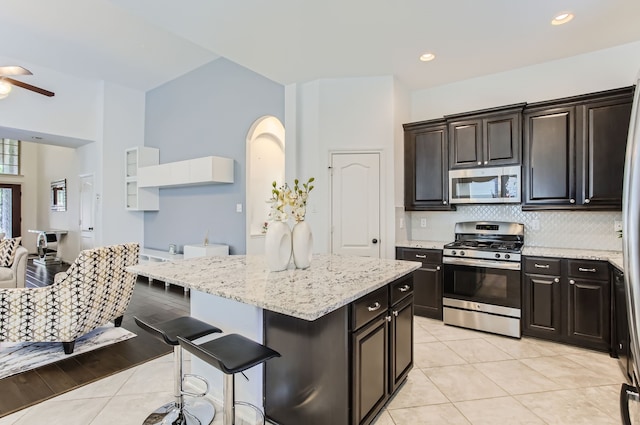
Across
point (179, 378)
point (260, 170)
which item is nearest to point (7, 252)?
point (260, 170)

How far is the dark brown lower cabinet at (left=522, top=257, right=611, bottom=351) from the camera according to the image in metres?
2.92

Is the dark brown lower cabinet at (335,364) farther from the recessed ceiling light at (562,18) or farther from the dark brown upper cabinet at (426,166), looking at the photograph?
the recessed ceiling light at (562,18)

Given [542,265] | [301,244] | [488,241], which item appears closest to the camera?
[301,244]

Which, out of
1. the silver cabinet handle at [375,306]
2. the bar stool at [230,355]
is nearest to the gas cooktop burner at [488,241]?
the silver cabinet handle at [375,306]

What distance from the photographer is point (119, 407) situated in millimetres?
2152

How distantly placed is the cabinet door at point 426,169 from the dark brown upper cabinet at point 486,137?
13 cm

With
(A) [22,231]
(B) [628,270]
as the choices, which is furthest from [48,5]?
(A) [22,231]

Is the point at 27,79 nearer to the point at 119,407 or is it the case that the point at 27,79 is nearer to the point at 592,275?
the point at 119,407

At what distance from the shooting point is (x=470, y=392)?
2350 millimetres

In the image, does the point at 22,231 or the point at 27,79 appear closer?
the point at 27,79

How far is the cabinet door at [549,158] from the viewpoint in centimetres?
326

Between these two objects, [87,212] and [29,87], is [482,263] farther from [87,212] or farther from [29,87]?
[87,212]

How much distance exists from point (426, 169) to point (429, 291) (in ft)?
4.97

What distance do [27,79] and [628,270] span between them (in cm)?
787
